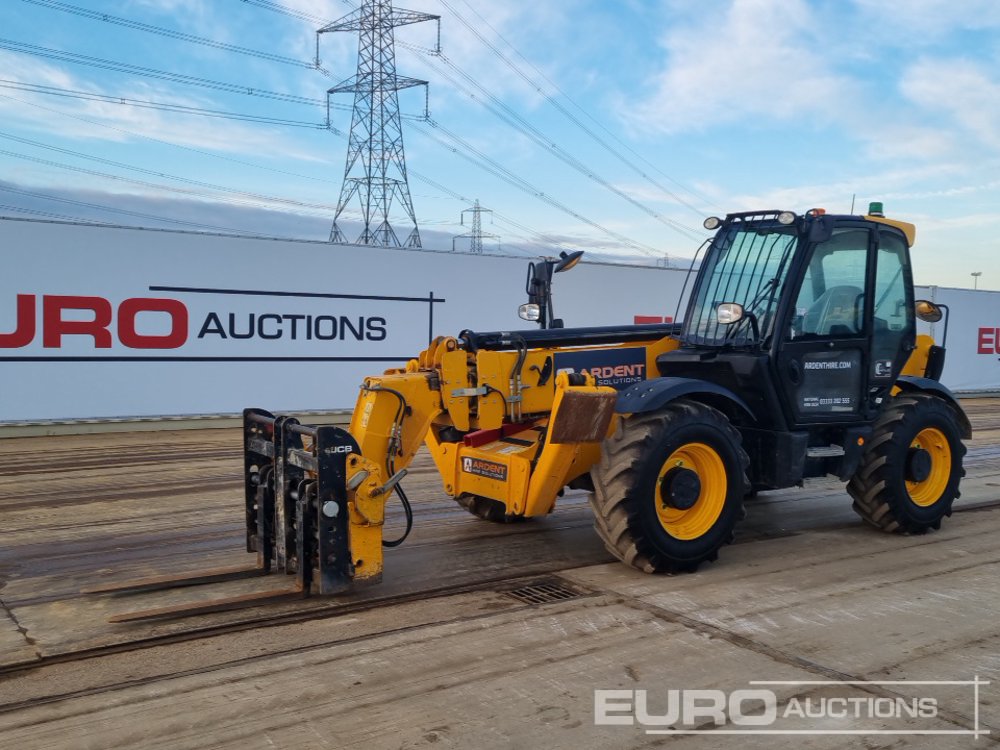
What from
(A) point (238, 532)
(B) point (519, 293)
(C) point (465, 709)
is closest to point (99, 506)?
(A) point (238, 532)

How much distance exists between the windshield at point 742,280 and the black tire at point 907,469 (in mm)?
1448

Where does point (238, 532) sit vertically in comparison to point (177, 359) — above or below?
below

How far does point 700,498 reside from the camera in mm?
6148

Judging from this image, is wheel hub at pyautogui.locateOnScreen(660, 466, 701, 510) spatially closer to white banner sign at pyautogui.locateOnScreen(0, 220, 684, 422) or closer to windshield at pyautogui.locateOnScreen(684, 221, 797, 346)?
windshield at pyautogui.locateOnScreen(684, 221, 797, 346)

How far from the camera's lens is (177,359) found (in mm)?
13703

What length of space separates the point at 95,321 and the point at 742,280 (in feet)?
32.5

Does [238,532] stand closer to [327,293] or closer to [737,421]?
[737,421]

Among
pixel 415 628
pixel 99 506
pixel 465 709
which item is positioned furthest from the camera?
pixel 99 506

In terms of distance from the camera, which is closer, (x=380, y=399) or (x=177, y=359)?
(x=380, y=399)

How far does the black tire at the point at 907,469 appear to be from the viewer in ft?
23.1

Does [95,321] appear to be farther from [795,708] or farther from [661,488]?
[795,708]

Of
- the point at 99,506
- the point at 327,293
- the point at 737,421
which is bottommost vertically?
the point at 99,506

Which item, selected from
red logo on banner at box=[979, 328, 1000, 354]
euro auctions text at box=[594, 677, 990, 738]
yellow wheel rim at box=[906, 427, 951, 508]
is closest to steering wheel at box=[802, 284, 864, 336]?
yellow wheel rim at box=[906, 427, 951, 508]

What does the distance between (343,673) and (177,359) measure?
10.5 metres
